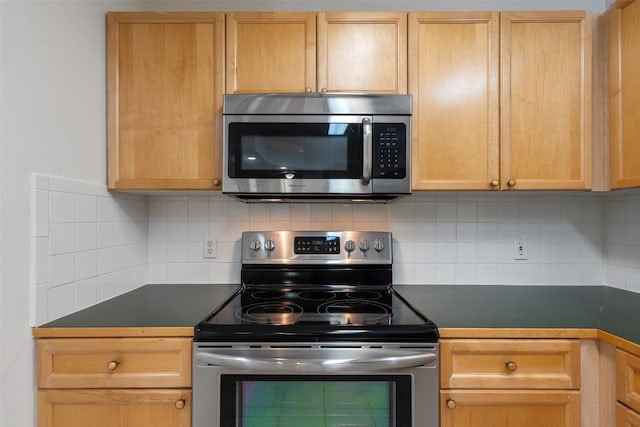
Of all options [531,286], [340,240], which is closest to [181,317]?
[340,240]

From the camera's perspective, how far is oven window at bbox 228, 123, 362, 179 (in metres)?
1.46

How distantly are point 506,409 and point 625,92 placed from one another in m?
1.32

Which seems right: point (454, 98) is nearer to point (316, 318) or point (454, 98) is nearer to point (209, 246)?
point (316, 318)

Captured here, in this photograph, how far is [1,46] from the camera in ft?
3.38

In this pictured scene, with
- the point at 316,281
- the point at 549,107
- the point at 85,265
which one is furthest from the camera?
the point at 316,281

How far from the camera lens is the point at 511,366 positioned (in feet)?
3.79

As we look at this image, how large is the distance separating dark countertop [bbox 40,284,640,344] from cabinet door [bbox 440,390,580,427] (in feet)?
0.72

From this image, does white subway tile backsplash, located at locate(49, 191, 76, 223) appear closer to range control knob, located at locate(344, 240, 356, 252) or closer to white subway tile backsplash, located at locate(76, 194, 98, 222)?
white subway tile backsplash, located at locate(76, 194, 98, 222)

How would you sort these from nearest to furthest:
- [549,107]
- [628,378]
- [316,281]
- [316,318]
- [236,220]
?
[628,378]
[316,318]
[549,107]
[316,281]
[236,220]

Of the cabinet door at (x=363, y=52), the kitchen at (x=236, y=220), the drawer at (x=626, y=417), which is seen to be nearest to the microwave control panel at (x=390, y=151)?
the cabinet door at (x=363, y=52)

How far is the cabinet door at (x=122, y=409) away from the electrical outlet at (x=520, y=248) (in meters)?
1.65

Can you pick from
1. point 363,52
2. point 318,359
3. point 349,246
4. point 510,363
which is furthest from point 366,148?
point 510,363

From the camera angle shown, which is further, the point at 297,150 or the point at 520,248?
the point at 520,248

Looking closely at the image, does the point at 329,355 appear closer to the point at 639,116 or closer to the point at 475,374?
the point at 475,374
